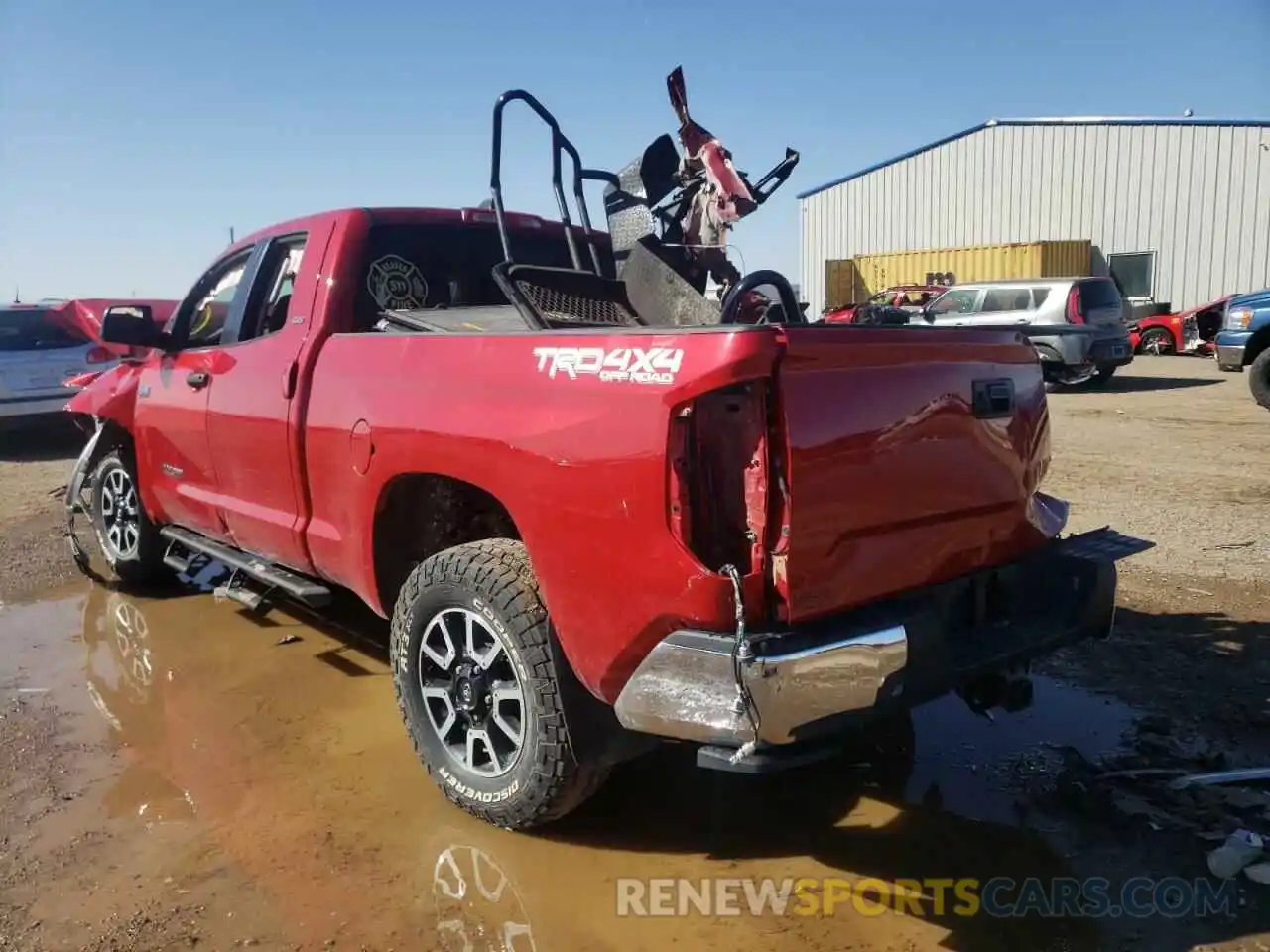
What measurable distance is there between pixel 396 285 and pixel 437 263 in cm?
27

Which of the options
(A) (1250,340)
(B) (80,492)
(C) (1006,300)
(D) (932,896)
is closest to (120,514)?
(B) (80,492)

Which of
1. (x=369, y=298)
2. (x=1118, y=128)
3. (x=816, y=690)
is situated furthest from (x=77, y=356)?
(x=1118, y=128)

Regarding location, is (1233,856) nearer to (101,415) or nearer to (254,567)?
(254,567)

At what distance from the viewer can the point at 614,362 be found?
8.42 ft

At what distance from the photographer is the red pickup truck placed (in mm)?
2406

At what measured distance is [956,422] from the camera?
9.39 ft

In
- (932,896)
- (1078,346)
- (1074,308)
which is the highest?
(1074,308)

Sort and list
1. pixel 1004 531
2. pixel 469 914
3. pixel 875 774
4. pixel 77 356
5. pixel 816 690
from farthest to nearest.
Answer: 1. pixel 77 356
2. pixel 875 774
3. pixel 1004 531
4. pixel 469 914
5. pixel 816 690

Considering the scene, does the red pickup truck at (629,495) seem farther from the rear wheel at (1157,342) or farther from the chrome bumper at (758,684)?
the rear wheel at (1157,342)

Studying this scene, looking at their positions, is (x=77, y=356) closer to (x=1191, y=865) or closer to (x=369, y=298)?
(x=369, y=298)

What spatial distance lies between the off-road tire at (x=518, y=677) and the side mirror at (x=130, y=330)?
2.57 meters

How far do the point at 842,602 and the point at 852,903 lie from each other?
2.94ft

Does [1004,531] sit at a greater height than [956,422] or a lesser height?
lesser

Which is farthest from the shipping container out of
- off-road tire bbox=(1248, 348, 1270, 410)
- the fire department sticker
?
the fire department sticker
